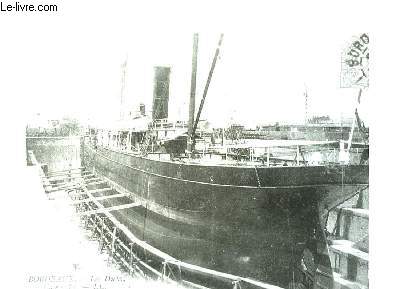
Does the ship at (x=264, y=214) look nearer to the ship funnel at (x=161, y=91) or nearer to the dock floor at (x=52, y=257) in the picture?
the dock floor at (x=52, y=257)

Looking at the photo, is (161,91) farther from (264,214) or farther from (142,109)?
(264,214)

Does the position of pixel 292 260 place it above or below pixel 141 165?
below

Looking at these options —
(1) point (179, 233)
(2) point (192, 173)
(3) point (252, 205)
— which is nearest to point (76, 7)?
(2) point (192, 173)

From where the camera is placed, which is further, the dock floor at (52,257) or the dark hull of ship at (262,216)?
the dark hull of ship at (262,216)

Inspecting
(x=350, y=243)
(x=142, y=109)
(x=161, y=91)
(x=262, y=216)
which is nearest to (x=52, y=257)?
(x=262, y=216)

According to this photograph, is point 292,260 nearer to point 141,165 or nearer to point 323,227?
point 323,227

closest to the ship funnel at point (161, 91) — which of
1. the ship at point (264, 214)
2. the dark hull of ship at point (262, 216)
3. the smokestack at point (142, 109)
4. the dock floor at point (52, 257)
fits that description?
the smokestack at point (142, 109)
